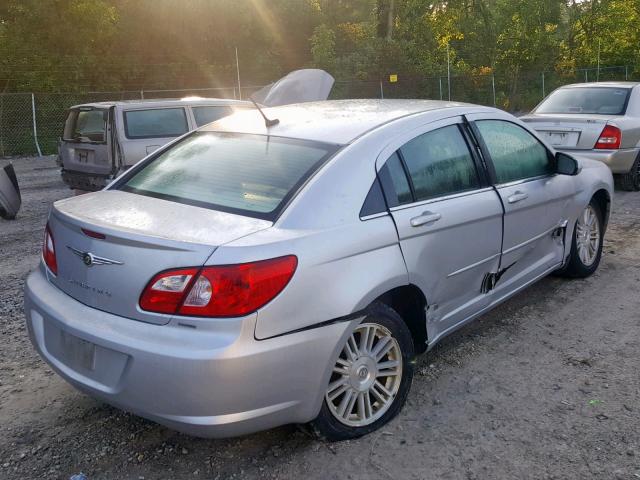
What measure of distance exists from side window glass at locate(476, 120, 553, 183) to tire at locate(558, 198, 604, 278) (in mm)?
796

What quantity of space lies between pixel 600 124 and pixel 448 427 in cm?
693

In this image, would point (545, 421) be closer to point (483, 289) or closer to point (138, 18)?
point (483, 289)

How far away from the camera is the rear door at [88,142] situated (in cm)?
892

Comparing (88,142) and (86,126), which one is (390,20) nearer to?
(86,126)

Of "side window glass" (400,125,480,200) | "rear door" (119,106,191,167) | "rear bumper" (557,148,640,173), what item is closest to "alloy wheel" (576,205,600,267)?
"side window glass" (400,125,480,200)

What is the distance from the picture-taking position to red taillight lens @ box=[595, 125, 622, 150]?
8820mm

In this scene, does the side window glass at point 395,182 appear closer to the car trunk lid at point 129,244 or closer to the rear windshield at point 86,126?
the car trunk lid at point 129,244

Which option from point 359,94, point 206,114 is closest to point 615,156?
point 206,114

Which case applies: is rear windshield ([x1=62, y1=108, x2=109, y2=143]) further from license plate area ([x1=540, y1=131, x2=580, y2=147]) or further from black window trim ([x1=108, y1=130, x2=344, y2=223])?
license plate area ([x1=540, y1=131, x2=580, y2=147])

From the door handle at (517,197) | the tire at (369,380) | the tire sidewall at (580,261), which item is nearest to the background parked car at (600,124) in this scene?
the tire sidewall at (580,261)

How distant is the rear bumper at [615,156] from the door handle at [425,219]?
612 cm

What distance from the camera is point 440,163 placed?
12.3 ft

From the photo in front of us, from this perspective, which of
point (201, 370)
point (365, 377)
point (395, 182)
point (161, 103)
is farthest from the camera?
point (161, 103)

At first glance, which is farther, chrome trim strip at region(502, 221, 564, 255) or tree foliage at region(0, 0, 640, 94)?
tree foliage at region(0, 0, 640, 94)
